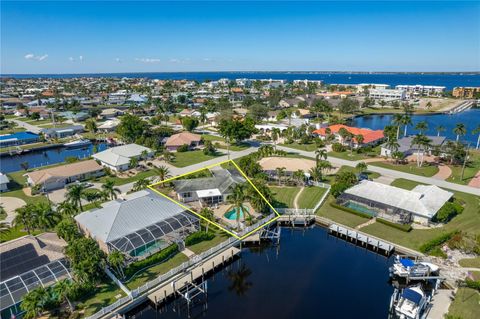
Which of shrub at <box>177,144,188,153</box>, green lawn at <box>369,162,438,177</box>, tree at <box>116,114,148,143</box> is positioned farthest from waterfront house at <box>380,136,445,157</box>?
tree at <box>116,114,148,143</box>

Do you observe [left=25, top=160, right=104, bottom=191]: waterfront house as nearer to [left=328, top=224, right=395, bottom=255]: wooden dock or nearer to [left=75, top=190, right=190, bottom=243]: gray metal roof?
[left=75, top=190, right=190, bottom=243]: gray metal roof

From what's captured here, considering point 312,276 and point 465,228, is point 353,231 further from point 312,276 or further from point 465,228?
point 465,228

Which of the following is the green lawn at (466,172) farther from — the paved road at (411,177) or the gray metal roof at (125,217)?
the gray metal roof at (125,217)

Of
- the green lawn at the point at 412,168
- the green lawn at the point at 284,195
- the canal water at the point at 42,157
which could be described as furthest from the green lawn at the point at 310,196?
the canal water at the point at 42,157

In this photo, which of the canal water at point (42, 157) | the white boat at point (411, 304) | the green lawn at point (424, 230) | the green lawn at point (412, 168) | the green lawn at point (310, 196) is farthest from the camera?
the canal water at point (42, 157)

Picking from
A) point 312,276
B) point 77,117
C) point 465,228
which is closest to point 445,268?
point 465,228
